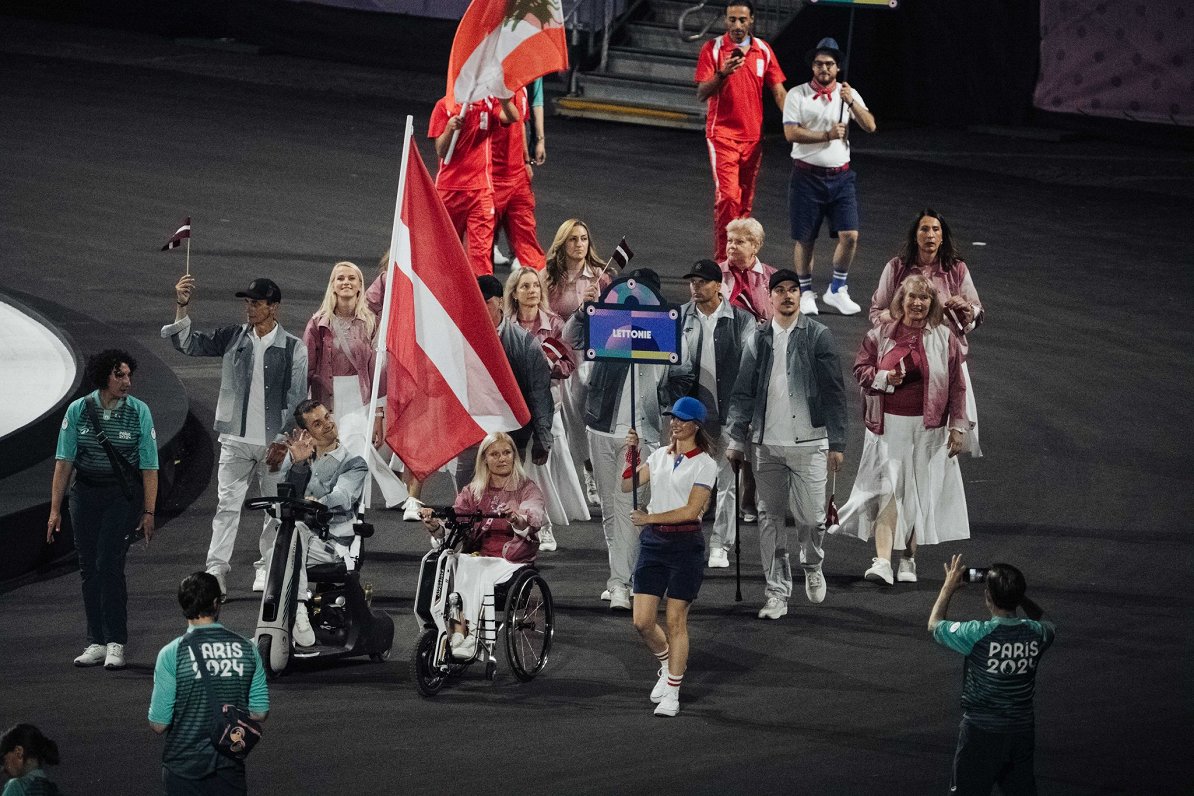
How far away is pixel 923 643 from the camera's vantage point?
12117 millimetres

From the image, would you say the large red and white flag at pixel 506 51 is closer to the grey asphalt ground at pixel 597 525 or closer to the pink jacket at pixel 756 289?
the pink jacket at pixel 756 289

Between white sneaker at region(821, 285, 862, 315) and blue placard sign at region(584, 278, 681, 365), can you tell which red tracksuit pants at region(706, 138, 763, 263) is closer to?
white sneaker at region(821, 285, 862, 315)

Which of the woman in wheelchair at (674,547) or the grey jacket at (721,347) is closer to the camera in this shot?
the woman in wheelchair at (674,547)

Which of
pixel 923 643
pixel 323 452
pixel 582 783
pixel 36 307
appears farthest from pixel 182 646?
pixel 36 307

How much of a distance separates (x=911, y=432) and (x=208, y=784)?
20.0ft

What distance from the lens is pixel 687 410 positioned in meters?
11.2

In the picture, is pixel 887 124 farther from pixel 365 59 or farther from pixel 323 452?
pixel 323 452

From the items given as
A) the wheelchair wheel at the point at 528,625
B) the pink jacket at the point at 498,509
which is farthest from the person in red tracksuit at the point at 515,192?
the wheelchair wheel at the point at 528,625

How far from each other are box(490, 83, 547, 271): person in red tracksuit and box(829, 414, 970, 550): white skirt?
5.41 meters

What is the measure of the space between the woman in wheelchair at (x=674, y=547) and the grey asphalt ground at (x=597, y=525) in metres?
0.30

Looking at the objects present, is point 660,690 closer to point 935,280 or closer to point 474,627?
point 474,627

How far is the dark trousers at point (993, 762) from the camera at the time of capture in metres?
9.14

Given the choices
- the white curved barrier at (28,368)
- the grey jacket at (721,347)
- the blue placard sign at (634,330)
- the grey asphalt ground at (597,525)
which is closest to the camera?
the grey asphalt ground at (597,525)

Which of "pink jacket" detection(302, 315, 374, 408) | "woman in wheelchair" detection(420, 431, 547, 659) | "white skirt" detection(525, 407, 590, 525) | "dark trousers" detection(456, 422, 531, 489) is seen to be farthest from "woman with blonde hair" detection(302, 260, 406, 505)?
"woman in wheelchair" detection(420, 431, 547, 659)
